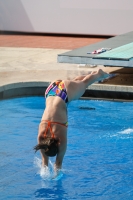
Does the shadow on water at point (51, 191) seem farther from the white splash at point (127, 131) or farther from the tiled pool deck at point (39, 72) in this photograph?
the tiled pool deck at point (39, 72)

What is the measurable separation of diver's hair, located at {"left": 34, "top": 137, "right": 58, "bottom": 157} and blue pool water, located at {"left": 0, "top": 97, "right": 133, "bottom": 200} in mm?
836

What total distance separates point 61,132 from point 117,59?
3.99m

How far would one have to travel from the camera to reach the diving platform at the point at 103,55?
9.55 metres

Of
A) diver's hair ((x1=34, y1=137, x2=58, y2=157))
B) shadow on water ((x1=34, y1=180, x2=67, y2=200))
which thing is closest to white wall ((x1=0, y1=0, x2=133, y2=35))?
shadow on water ((x1=34, y1=180, x2=67, y2=200))

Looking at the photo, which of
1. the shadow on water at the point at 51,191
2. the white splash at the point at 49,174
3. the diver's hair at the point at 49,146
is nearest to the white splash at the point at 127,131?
the white splash at the point at 49,174

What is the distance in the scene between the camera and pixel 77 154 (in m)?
7.64

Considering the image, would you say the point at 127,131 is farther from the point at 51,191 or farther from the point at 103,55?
the point at 51,191

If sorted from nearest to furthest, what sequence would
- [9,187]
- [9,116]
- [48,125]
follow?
[48,125] → [9,187] → [9,116]

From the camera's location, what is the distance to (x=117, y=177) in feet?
22.3

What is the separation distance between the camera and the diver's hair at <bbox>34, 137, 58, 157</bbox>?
5.61m

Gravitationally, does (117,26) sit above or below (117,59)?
above

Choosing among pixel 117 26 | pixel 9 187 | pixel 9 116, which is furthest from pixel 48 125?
pixel 117 26

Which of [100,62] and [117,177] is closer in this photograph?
[117,177]

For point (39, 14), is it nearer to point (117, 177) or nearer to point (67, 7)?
point (67, 7)
